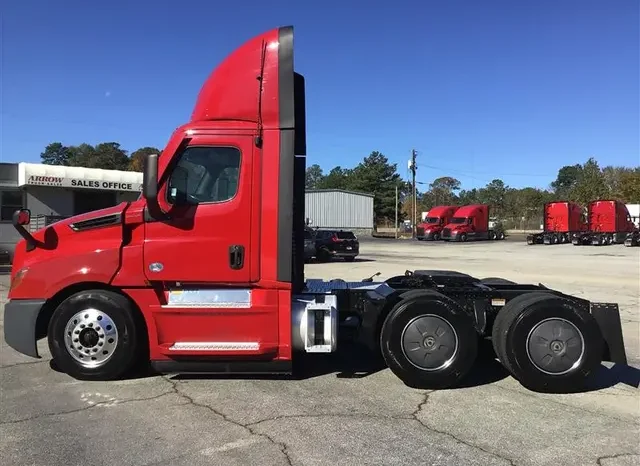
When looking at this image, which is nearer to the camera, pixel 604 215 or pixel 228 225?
pixel 228 225

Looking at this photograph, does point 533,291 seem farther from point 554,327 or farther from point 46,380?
point 46,380

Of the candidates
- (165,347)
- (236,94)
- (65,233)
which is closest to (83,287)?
(65,233)

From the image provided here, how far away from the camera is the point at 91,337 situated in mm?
5660

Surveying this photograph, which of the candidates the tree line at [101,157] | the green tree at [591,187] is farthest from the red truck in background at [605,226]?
the tree line at [101,157]

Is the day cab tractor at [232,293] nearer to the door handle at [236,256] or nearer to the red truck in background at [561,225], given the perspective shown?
the door handle at [236,256]

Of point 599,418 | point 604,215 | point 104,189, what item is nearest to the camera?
point 599,418

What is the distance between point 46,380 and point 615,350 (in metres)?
5.94

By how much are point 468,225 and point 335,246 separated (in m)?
30.1

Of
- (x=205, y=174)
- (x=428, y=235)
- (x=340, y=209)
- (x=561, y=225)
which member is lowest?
(x=428, y=235)

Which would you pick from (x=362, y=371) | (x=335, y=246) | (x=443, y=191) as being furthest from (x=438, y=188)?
(x=362, y=371)

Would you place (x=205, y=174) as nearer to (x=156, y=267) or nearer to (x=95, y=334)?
(x=156, y=267)

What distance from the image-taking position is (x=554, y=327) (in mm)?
5602

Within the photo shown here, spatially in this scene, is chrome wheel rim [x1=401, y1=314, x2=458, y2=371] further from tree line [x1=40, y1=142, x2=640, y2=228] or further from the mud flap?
tree line [x1=40, y1=142, x2=640, y2=228]

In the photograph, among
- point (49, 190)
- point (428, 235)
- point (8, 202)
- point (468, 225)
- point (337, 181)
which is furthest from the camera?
Answer: point (337, 181)
